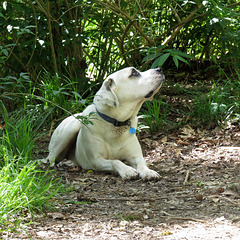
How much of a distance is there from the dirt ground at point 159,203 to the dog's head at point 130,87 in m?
0.73

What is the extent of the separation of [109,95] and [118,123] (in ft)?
0.95

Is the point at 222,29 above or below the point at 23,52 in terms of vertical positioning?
above

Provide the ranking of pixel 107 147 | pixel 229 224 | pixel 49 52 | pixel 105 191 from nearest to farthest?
pixel 229 224 < pixel 105 191 < pixel 107 147 < pixel 49 52

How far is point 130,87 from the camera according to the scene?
4352 millimetres

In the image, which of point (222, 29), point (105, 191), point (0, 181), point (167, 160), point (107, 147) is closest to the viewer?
point (0, 181)

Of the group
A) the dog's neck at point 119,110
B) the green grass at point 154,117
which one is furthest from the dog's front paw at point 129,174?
the green grass at point 154,117

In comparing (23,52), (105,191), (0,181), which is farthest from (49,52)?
(0,181)

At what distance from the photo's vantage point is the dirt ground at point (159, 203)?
263 cm

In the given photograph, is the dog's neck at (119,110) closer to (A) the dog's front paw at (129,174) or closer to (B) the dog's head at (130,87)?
(B) the dog's head at (130,87)

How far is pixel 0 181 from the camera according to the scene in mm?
2961

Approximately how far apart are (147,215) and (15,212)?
0.84m

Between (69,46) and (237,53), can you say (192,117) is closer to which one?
(237,53)

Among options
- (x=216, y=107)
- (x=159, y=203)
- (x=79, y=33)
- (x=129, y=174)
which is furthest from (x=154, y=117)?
(x=159, y=203)

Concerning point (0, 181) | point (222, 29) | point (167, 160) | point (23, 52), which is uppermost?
point (222, 29)
